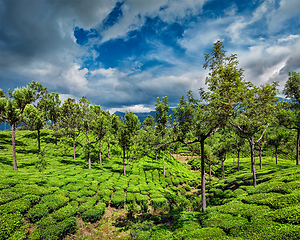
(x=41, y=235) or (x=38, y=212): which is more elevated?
(x=38, y=212)

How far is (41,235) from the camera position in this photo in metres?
9.90

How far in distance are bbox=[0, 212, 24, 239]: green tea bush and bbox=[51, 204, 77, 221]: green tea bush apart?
8.28 ft

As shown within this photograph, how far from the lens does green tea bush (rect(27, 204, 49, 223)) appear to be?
10955 millimetres

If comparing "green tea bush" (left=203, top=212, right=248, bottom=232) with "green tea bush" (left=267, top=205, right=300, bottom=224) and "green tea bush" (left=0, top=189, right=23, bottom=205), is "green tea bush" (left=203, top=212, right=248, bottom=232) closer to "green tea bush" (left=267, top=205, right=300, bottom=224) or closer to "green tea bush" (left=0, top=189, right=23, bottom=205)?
"green tea bush" (left=267, top=205, right=300, bottom=224)

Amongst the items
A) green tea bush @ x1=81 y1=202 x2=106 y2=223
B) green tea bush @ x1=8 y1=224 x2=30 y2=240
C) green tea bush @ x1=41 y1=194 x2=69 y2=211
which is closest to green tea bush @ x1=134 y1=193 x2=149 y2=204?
green tea bush @ x1=81 y1=202 x2=106 y2=223

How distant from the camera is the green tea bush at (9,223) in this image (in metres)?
8.80

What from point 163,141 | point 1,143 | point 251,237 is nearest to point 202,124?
point 163,141

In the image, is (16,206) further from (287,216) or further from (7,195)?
(287,216)

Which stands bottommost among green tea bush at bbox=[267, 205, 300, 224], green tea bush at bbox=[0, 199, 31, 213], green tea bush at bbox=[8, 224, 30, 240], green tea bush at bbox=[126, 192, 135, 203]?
green tea bush at bbox=[126, 192, 135, 203]

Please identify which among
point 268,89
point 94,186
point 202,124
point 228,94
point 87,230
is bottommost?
point 87,230

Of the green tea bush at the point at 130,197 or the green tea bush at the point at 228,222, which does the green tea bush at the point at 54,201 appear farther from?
the green tea bush at the point at 228,222

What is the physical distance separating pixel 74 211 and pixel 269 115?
28.2 metres

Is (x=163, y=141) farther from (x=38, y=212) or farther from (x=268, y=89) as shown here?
(x=268, y=89)

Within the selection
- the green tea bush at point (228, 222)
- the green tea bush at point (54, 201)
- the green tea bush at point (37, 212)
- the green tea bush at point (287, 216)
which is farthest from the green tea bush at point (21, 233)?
the green tea bush at point (287, 216)
